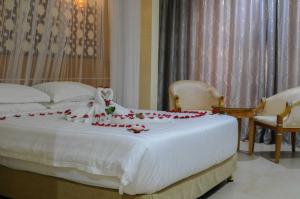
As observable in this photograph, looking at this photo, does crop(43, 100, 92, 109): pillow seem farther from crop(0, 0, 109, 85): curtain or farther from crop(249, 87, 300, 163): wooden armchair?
crop(249, 87, 300, 163): wooden armchair

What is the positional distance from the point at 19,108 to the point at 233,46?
10.7 feet

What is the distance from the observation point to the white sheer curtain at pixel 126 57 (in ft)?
15.3

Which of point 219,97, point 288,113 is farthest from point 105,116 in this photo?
point 219,97

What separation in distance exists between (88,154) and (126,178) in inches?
12.5

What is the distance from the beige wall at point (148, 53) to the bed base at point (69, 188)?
2174 millimetres

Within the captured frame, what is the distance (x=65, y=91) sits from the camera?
384cm

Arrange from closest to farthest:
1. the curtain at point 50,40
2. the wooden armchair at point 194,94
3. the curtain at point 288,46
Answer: the curtain at point 50,40, the curtain at point 288,46, the wooden armchair at point 194,94

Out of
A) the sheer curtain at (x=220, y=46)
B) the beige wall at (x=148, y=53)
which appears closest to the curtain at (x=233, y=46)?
the sheer curtain at (x=220, y=46)

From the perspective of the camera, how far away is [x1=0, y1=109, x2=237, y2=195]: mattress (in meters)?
2.16

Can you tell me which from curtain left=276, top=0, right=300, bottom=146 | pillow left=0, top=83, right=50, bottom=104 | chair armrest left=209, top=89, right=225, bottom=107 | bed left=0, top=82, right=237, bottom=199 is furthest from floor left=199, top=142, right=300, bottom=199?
pillow left=0, top=83, right=50, bottom=104

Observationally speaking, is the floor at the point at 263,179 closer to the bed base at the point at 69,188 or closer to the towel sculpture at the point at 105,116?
the bed base at the point at 69,188

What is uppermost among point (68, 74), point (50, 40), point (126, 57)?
point (50, 40)

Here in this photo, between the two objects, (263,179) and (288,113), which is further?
(288,113)

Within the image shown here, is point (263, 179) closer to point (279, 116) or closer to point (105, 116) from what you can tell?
point (279, 116)
